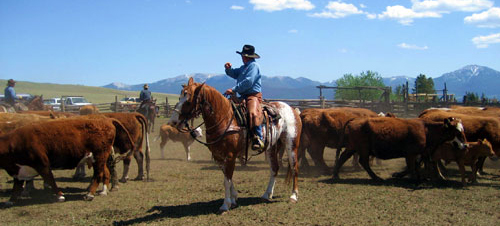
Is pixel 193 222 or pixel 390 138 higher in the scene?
Result: pixel 390 138

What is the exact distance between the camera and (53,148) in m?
7.66

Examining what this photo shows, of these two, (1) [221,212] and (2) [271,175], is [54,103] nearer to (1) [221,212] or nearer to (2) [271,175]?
(2) [271,175]

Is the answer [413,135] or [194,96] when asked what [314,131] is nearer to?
[413,135]

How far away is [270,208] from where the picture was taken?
7.10 m

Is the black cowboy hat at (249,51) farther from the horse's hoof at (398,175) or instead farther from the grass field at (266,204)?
the horse's hoof at (398,175)

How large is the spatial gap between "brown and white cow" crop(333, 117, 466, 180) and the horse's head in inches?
191

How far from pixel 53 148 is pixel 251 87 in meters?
3.87

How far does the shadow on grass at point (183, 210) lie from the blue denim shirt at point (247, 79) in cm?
204

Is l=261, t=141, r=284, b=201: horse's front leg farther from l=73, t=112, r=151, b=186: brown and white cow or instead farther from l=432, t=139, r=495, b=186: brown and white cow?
l=432, t=139, r=495, b=186: brown and white cow

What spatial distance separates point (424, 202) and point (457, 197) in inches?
36.9

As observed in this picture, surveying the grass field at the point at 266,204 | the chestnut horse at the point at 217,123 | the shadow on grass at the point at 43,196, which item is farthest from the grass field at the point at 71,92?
the chestnut horse at the point at 217,123

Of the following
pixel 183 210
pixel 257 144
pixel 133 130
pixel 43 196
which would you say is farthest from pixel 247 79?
pixel 43 196

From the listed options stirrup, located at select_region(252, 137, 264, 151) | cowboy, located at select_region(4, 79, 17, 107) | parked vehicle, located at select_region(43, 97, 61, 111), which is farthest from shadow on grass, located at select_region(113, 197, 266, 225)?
parked vehicle, located at select_region(43, 97, 61, 111)

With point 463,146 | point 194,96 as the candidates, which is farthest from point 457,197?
point 194,96
